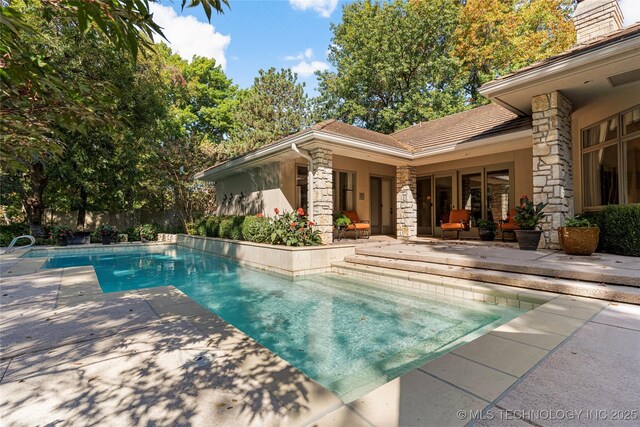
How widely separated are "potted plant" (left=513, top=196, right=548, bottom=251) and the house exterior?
0.21 m

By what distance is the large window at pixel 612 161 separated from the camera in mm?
5684

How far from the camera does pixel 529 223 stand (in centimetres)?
632

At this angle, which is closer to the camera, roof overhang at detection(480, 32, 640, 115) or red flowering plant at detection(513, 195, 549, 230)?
roof overhang at detection(480, 32, 640, 115)

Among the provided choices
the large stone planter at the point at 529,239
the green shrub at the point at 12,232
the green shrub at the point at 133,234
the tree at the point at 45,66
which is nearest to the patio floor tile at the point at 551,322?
the tree at the point at 45,66

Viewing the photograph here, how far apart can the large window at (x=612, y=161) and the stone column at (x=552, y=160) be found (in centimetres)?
71

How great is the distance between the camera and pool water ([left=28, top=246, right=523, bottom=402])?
2949 millimetres

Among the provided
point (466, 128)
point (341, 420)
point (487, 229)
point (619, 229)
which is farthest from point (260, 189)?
point (341, 420)

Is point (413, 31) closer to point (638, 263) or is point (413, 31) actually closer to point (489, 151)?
point (489, 151)

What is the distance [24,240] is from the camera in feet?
42.1

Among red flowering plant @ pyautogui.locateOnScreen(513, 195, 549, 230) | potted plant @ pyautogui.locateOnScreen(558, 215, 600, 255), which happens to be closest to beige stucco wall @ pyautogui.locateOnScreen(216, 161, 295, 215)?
red flowering plant @ pyautogui.locateOnScreen(513, 195, 549, 230)

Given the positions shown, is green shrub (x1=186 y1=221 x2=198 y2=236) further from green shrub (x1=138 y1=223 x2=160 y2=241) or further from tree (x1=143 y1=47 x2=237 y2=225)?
green shrub (x1=138 y1=223 x2=160 y2=241)

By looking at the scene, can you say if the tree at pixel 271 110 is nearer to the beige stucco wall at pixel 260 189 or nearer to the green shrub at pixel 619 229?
the beige stucco wall at pixel 260 189

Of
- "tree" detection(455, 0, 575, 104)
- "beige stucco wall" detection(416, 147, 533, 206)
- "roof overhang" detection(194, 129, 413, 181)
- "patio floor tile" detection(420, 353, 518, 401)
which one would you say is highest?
"tree" detection(455, 0, 575, 104)

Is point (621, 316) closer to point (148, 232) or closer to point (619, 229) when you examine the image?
point (619, 229)
